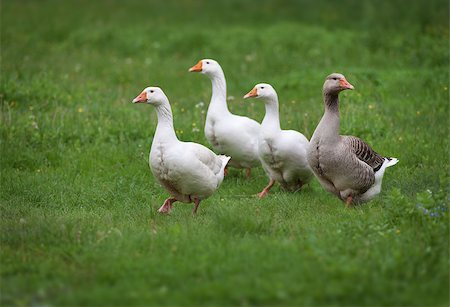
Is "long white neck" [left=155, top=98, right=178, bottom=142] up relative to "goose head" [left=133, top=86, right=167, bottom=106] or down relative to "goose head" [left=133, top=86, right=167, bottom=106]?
down

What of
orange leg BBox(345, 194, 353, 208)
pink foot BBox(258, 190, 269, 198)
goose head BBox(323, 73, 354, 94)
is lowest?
pink foot BBox(258, 190, 269, 198)

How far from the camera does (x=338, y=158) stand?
8.81 metres

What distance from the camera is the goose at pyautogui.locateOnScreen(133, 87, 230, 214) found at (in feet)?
28.0

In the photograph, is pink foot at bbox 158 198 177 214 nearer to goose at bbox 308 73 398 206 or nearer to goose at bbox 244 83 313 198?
goose at bbox 244 83 313 198

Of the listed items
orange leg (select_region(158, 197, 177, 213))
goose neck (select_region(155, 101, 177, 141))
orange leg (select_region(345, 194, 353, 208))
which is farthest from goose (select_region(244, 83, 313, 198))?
goose neck (select_region(155, 101, 177, 141))

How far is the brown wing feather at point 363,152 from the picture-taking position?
29.7 ft

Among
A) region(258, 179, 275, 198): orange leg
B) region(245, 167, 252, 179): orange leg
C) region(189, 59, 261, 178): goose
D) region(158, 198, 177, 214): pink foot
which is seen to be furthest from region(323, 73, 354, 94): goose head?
region(245, 167, 252, 179): orange leg

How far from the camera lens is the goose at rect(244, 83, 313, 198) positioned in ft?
32.2

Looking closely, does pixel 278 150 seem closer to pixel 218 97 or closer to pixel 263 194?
pixel 263 194

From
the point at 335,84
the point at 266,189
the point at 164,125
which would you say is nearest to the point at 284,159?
the point at 266,189

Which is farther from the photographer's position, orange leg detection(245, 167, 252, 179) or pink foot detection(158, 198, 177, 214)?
orange leg detection(245, 167, 252, 179)

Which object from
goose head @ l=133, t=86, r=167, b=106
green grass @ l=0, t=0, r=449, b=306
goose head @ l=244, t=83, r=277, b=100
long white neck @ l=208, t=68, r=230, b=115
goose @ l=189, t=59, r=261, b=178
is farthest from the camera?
long white neck @ l=208, t=68, r=230, b=115

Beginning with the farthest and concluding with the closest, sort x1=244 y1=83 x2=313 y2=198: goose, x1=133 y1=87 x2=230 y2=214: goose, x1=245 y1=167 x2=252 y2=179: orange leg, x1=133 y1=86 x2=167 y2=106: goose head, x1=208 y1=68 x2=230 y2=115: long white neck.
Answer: x1=245 y1=167 x2=252 y2=179: orange leg, x1=208 y1=68 x2=230 y2=115: long white neck, x1=244 y1=83 x2=313 y2=198: goose, x1=133 y1=86 x2=167 y2=106: goose head, x1=133 y1=87 x2=230 y2=214: goose

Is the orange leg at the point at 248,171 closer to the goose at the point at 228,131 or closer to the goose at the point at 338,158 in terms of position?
the goose at the point at 228,131
